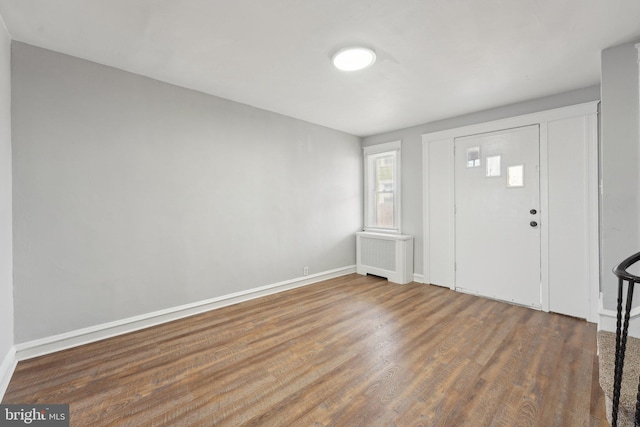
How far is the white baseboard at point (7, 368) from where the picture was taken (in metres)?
1.88

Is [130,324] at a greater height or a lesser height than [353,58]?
Answer: lesser

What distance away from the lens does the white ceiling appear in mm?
1867

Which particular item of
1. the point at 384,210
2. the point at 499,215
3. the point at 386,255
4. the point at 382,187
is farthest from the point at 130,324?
the point at 499,215

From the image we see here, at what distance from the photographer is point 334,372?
83.7 inches

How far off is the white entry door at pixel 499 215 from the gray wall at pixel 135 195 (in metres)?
2.40

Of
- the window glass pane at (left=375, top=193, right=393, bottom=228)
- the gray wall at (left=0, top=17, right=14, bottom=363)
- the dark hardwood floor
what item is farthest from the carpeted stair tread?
the gray wall at (left=0, top=17, right=14, bottom=363)

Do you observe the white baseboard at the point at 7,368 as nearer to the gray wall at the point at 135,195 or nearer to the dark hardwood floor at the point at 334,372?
the dark hardwood floor at the point at 334,372

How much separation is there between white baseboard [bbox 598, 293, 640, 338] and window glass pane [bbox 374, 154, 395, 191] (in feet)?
10.3

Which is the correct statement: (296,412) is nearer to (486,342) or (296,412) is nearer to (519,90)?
(486,342)

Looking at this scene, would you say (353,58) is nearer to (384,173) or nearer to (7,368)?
(384,173)

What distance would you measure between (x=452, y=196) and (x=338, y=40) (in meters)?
2.86

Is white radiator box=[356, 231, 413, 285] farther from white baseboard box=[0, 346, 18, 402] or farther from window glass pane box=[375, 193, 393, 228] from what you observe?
white baseboard box=[0, 346, 18, 402]

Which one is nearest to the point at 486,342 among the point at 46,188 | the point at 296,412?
the point at 296,412

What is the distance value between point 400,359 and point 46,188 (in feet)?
10.8
